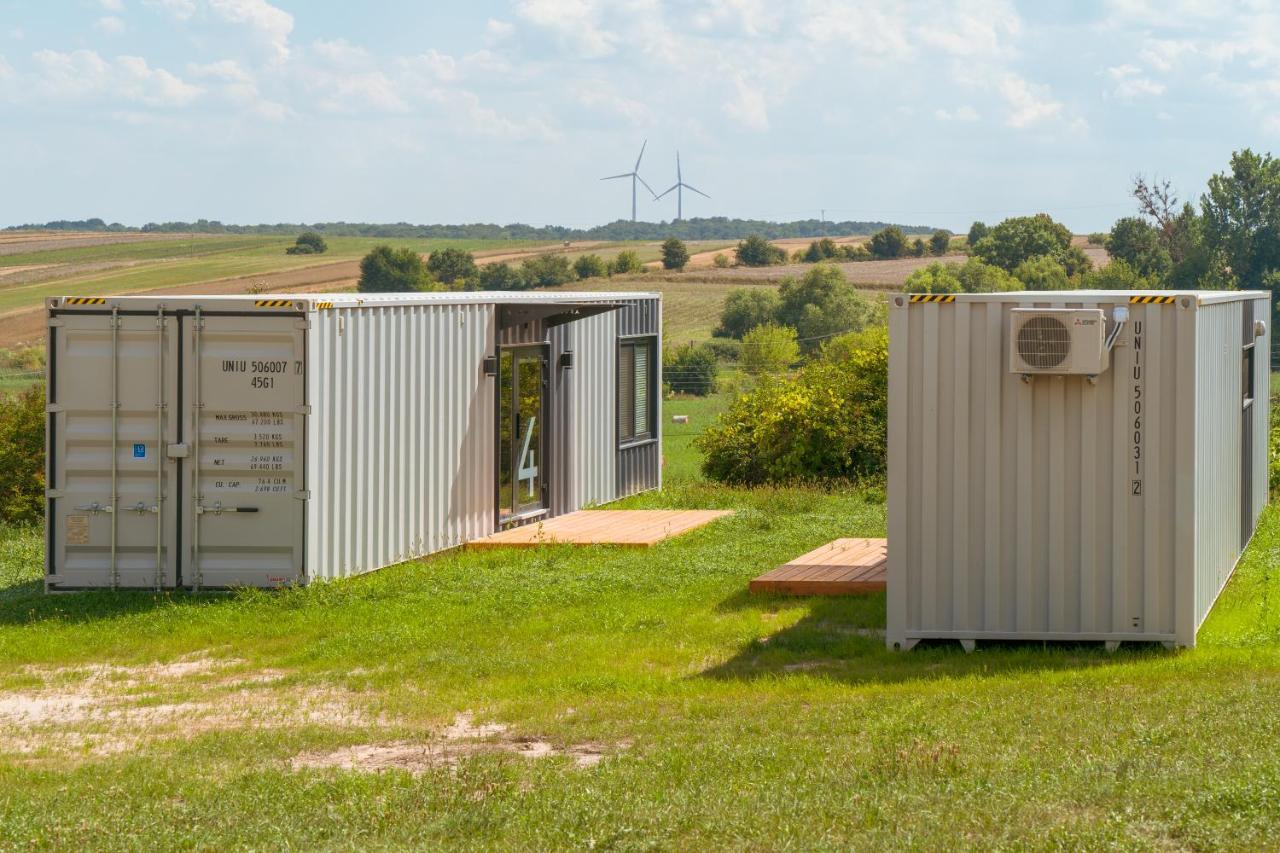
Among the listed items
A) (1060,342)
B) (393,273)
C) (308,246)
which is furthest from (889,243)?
(1060,342)

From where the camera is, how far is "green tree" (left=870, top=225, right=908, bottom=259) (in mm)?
101938

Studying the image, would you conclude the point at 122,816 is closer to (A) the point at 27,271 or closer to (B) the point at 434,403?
(B) the point at 434,403

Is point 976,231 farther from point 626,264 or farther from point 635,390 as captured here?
point 635,390

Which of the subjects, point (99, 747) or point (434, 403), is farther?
point (434, 403)

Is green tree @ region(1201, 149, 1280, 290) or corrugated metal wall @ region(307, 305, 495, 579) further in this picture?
green tree @ region(1201, 149, 1280, 290)

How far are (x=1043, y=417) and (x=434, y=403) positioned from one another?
23.2 ft

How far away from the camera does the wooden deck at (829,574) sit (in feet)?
42.5

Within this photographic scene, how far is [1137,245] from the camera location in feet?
284

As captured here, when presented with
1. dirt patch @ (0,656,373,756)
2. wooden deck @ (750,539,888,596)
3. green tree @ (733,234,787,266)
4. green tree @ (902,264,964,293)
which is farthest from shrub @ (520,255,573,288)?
dirt patch @ (0,656,373,756)

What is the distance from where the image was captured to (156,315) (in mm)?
13398

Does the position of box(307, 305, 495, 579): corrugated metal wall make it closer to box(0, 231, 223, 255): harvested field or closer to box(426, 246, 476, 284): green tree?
box(426, 246, 476, 284): green tree

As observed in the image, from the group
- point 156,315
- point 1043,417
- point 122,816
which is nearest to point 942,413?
point 1043,417

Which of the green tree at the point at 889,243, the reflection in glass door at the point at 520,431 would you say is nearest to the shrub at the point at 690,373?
the reflection in glass door at the point at 520,431

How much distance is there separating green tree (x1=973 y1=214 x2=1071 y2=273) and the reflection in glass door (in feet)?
A: 233
